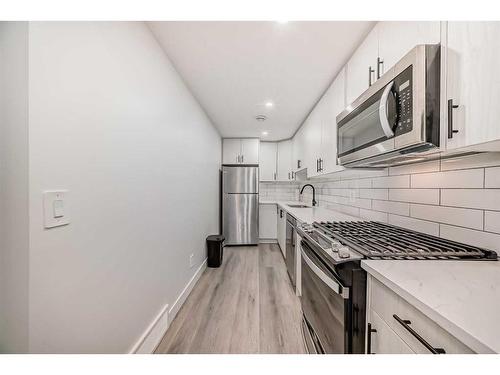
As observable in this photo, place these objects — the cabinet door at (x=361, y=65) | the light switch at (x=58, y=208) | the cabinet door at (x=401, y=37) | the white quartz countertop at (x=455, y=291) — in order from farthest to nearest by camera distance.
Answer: the cabinet door at (x=361, y=65) < the cabinet door at (x=401, y=37) < the light switch at (x=58, y=208) < the white quartz countertop at (x=455, y=291)

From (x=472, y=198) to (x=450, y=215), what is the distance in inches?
5.9

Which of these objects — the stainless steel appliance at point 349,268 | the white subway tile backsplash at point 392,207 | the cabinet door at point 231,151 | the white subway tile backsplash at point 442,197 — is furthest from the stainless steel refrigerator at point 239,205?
the stainless steel appliance at point 349,268

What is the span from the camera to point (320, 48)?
62.7 inches

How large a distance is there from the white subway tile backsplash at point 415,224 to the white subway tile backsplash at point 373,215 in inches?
3.0

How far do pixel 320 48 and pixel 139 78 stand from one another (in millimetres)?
1307

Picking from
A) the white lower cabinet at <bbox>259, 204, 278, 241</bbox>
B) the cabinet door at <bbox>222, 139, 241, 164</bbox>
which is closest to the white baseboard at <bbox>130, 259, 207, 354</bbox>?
the white lower cabinet at <bbox>259, 204, 278, 241</bbox>

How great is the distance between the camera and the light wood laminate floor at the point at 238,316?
5.18 feet

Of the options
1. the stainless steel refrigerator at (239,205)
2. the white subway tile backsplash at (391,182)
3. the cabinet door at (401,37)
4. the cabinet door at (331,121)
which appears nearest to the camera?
the cabinet door at (401,37)

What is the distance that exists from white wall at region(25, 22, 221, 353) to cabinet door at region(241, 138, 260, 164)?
2544mm

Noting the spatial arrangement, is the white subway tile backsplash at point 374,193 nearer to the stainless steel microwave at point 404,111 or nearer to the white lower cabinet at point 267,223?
the stainless steel microwave at point 404,111

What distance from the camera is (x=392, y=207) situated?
5.32ft

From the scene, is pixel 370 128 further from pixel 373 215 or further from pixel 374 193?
pixel 373 215

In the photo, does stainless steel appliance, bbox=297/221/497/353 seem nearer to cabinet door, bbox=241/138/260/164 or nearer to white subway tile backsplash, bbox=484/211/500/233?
white subway tile backsplash, bbox=484/211/500/233

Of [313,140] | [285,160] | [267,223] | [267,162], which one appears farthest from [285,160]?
[313,140]
